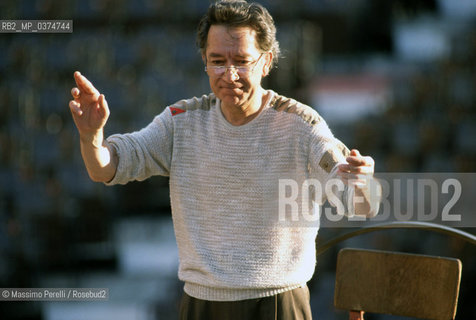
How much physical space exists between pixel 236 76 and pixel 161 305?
84.6 inches

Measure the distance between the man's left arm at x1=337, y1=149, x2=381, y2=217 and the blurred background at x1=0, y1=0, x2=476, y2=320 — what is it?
159cm

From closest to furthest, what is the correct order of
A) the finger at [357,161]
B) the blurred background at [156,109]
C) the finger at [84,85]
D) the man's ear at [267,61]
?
the finger at [357,161], the finger at [84,85], the man's ear at [267,61], the blurred background at [156,109]

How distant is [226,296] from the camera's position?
4.50 feet

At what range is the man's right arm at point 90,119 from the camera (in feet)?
4.33

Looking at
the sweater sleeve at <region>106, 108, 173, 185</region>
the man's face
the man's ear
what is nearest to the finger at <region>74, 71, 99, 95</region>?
the sweater sleeve at <region>106, 108, 173, 185</region>

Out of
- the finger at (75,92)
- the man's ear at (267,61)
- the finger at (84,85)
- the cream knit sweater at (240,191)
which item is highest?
the man's ear at (267,61)

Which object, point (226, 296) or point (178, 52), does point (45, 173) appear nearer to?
point (178, 52)

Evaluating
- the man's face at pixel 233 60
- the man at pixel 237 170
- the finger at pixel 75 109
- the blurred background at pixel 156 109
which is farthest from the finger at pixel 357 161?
the blurred background at pixel 156 109

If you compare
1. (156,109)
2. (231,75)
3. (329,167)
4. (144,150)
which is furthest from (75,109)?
(156,109)

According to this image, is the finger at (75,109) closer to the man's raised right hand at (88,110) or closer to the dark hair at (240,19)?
the man's raised right hand at (88,110)

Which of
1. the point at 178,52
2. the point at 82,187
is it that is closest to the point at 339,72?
the point at 178,52

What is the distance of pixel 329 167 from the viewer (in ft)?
4.26

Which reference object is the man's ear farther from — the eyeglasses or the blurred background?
the blurred background

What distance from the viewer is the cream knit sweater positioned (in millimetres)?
1360
